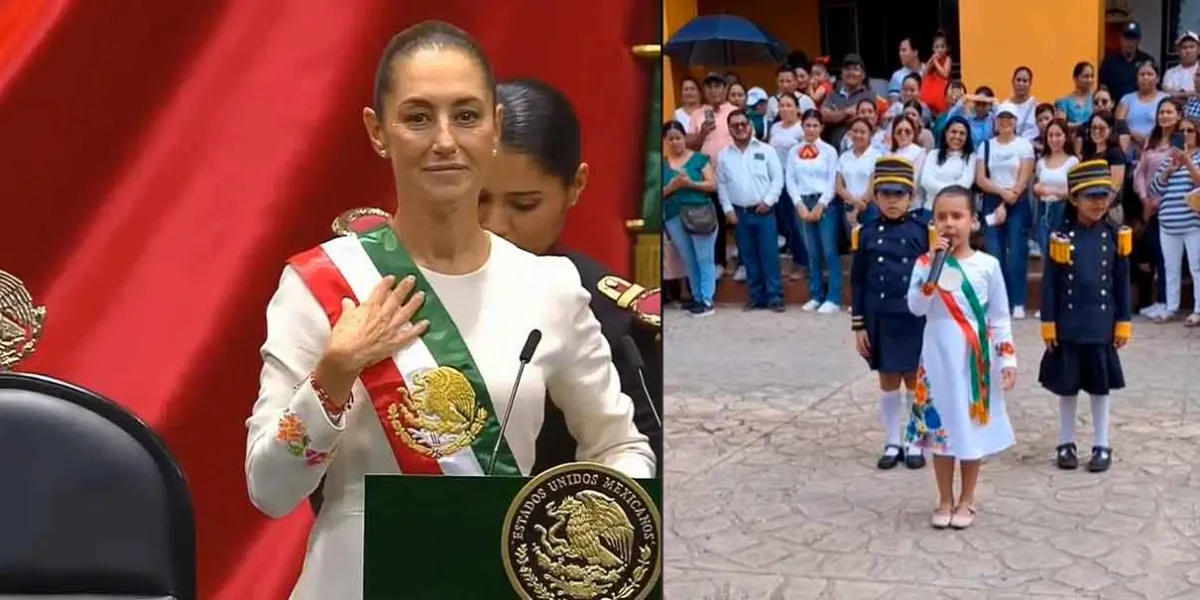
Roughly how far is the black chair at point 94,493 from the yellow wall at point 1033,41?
884 cm

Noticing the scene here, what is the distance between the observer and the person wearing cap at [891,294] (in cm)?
501

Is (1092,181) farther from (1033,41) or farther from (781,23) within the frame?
(781,23)

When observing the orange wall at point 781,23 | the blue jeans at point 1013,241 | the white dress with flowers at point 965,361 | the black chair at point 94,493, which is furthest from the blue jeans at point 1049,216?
the black chair at point 94,493

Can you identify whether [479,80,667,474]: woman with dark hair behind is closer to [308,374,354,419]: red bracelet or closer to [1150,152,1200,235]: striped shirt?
[308,374,354,419]: red bracelet

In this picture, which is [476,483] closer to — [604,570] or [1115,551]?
[604,570]

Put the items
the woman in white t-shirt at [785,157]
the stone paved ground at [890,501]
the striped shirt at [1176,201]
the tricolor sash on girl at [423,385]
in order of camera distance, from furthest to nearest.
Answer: the woman in white t-shirt at [785,157] < the striped shirt at [1176,201] < the stone paved ground at [890,501] < the tricolor sash on girl at [423,385]

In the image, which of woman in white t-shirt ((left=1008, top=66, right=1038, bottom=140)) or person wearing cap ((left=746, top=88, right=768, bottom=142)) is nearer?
woman in white t-shirt ((left=1008, top=66, right=1038, bottom=140))

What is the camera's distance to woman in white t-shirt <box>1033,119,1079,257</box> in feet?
25.6

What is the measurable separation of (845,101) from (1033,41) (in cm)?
151

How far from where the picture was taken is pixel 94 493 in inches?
64.5

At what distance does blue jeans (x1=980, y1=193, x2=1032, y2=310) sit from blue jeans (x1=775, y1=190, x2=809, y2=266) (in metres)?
1.32

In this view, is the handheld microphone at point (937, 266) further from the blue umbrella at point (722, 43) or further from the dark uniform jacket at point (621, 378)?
the blue umbrella at point (722, 43)

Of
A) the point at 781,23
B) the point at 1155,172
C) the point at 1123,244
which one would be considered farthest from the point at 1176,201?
the point at 781,23

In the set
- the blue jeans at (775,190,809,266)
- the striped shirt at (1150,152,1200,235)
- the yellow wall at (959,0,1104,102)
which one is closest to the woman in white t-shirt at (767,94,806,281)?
the blue jeans at (775,190,809,266)
